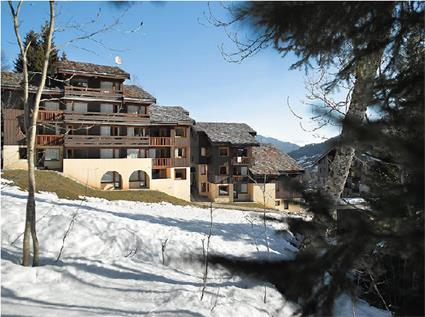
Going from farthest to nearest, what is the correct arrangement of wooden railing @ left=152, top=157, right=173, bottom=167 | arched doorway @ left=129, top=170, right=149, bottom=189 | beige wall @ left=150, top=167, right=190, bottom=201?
wooden railing @ left=152, top=157, right=173, bottom=167, arched doorway @ left=129, top=170, right=149, bottom=189, beige wall @ left=150, top=167, right=190, bottom=201

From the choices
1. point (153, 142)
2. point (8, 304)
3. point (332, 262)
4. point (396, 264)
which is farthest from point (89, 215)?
point (153, 142)

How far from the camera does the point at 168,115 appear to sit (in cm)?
3281

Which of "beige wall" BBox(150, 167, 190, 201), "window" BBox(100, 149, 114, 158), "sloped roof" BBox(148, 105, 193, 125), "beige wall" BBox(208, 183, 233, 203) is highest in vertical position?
"sloped roof" BBox(148, 105, 193, 125)

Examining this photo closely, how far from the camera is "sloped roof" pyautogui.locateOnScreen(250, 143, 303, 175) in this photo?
36.3m

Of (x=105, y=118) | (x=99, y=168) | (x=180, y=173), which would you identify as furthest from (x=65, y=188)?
(x=180, y=173)

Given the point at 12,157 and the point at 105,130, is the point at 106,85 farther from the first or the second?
the point at 12,157

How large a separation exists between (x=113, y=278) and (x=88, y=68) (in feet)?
81.8

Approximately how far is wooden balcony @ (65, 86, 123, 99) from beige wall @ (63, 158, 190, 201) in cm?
523

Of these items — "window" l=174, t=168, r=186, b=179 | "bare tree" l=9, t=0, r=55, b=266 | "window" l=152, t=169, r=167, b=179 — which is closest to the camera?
"bare tree" l=9, t=0, r=55, b=266

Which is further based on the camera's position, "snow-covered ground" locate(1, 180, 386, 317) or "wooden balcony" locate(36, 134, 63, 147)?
"wooden balcony" locate(36, 134, 63, 147)

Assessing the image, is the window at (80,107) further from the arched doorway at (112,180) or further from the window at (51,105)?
the arched doorway at (112,180)

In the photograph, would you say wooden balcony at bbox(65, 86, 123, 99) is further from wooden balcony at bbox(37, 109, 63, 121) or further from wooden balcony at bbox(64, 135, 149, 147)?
wooden balcony at bbox(64, 135, 149, 147)

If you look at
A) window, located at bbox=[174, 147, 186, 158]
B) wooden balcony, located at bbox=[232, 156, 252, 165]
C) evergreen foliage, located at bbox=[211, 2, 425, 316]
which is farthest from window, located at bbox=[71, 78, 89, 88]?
evergreen foliage, located at bbox=[211, 2, 425, 316]

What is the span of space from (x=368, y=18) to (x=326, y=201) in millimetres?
1488
